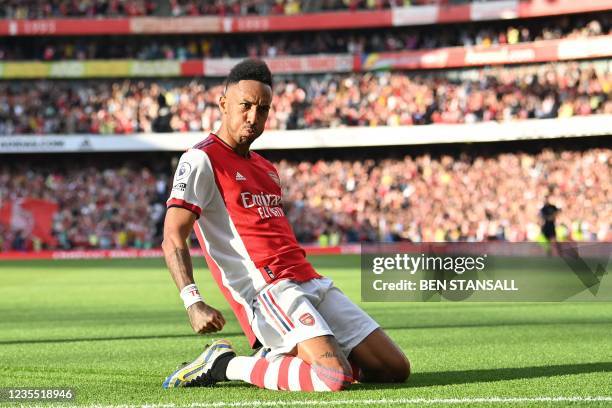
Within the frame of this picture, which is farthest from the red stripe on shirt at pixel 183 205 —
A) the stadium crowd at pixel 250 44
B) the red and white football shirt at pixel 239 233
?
the stadium crowd at pixel 250 44

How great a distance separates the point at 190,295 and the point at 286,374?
1.01 meters

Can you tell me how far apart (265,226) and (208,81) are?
4136cm

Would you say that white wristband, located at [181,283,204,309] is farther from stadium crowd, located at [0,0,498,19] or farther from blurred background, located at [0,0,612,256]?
stadium crowd, located at [0,0,498,19]

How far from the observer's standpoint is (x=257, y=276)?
22.8 ft

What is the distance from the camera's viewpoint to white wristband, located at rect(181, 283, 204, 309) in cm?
606

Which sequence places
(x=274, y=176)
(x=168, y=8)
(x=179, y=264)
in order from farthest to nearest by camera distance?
(x=168, y=8) → (x=274, y=176) → (x=179, y=264)

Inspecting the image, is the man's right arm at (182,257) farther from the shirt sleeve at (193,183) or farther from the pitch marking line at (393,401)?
the pitch marking line at (393,401)

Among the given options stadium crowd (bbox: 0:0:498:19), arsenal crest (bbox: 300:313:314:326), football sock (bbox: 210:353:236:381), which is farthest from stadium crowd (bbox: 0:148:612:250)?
arsenal crest (bbox: 300:313:314:326)

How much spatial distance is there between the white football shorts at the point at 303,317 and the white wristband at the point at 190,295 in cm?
84

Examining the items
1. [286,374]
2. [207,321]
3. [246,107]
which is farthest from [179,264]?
[246,107]

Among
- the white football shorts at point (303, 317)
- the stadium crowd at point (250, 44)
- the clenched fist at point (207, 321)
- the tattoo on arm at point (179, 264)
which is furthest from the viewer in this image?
the stadium crowd at point (250, 44)

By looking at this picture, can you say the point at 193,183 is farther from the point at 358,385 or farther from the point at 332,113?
the point at 332,113

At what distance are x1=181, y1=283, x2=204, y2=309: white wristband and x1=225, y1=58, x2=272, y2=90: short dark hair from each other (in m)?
1.63

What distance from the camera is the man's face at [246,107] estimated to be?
6859 mm
